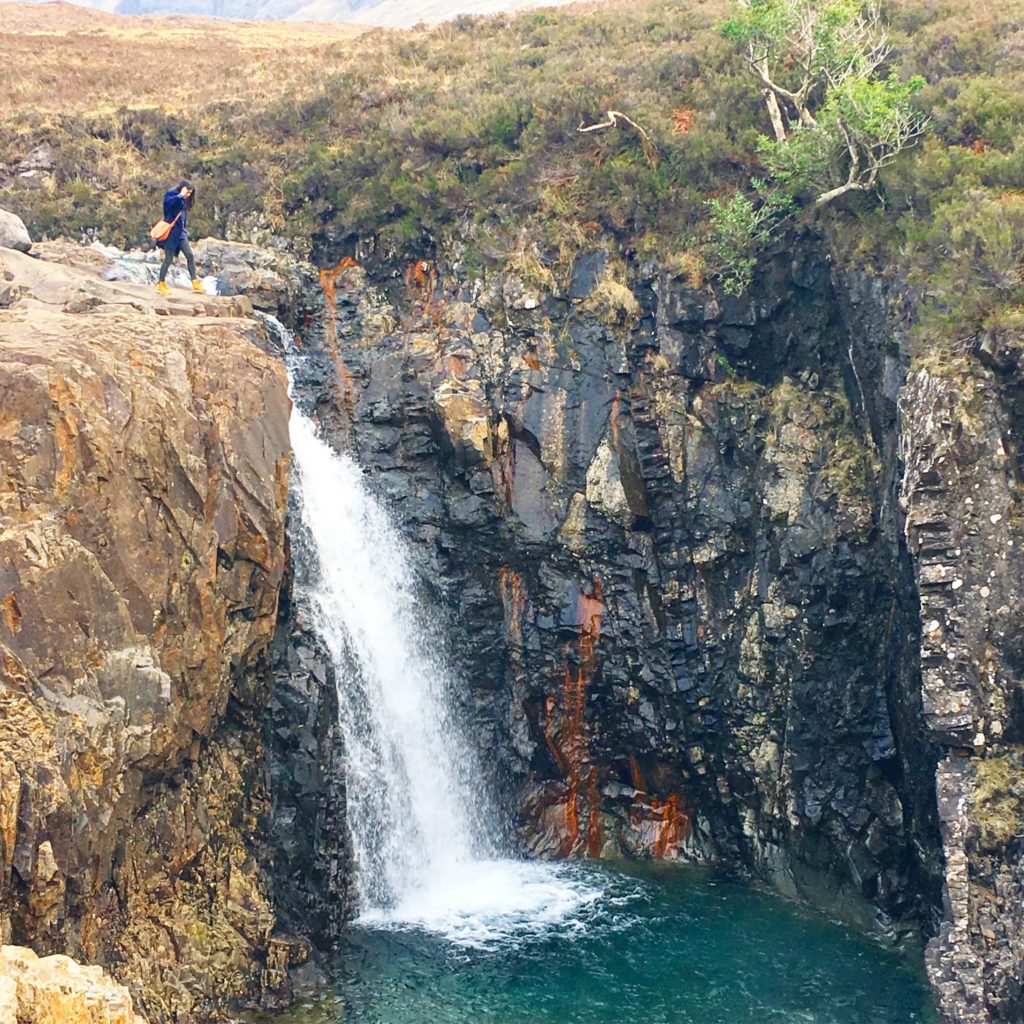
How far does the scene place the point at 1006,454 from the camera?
17.8 meters

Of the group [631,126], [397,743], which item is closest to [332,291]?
[631,126]

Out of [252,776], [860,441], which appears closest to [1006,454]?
[860,441]

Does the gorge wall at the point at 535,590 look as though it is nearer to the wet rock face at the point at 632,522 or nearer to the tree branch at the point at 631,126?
the wet rock face at the point at 632,522

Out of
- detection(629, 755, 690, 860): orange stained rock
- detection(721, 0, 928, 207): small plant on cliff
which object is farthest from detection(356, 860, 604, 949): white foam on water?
detection(721, 0, 928, 207): small plant on cliff

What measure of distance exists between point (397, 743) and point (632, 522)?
672cm

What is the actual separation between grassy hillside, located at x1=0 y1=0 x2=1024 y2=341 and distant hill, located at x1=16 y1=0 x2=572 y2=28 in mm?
46138

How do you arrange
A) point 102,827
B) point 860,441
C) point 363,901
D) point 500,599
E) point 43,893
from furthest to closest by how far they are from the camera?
point 500,599
point 860,441
point 363,901
point 102,827
point 43,893

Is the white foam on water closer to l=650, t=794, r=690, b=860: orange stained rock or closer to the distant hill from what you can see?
l=650, t=794, r=690, b=860: orange stained rock

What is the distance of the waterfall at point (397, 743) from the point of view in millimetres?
20375

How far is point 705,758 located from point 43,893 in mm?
13942

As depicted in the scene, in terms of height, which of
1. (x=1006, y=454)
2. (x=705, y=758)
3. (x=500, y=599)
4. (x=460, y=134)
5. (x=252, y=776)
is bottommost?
(x=705, y=758)

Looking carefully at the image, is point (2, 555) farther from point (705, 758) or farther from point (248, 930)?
point (705, 758)

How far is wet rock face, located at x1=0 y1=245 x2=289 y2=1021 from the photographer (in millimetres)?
13445

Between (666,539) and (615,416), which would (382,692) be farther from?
(615,416)
